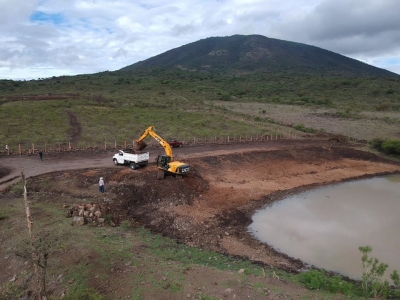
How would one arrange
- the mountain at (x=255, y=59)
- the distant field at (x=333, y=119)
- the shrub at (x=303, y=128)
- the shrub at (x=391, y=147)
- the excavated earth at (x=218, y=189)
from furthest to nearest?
1. the mountain at (x=255, y=59)
2. the distant field at (x=333, y=119)
3. the shrub at (x=303, y=128)
4. the shrub at (x=391, y=147)
5. the excavated earth at (x=218, y=189)

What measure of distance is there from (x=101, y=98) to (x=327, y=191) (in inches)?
1787

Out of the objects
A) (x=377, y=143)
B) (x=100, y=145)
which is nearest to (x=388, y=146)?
(x=377, y=143)

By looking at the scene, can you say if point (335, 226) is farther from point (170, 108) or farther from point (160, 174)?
point (170, 108)

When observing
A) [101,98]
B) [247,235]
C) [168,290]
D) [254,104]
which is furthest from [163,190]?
[254,104]

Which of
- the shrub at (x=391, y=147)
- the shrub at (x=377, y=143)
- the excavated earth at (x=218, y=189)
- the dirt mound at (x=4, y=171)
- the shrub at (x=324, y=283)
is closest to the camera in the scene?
the shrub at (x=324, y=283)

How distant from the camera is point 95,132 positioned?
39469 mm

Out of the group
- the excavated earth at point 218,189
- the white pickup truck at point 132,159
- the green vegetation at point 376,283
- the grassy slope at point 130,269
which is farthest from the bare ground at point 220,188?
the green vegetation at point 376,283

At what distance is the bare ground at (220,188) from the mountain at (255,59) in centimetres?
10913

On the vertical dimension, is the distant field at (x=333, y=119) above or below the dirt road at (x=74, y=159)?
above

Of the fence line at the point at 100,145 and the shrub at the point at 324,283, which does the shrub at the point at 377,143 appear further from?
the shrub at the point at 324,283

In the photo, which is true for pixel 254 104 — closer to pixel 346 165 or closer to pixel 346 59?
pixel 346 165

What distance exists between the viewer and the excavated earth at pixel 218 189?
17.0 m

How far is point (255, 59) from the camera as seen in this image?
522 ft

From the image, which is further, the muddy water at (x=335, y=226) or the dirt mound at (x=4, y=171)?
the dirt mound at (x=4, y=171)
